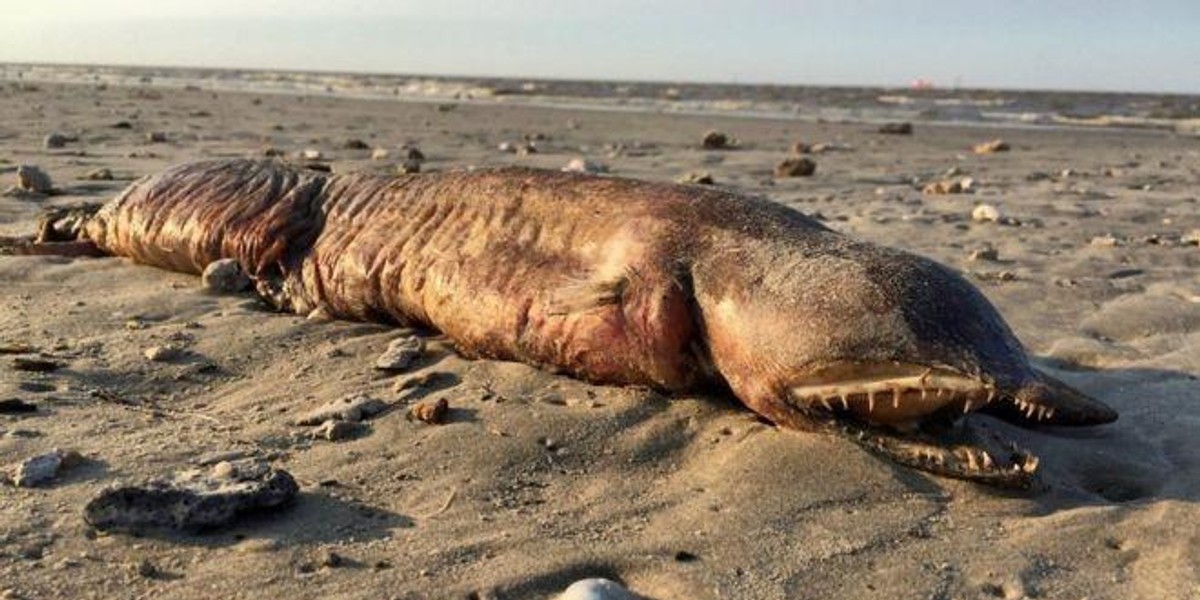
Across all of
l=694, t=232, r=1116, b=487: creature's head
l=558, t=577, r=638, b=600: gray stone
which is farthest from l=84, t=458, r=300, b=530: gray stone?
l=694, t=232, r=1116, b=487: creature's head

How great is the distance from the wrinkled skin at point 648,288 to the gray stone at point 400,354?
178mm

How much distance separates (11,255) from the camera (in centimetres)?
632

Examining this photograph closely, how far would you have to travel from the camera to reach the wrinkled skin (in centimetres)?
348

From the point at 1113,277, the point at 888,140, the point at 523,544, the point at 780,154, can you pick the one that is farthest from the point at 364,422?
the point at 888,140

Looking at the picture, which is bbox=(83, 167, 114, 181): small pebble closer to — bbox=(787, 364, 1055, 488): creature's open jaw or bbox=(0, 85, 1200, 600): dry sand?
bbox=(0, 85, 1200, 600): dry sand

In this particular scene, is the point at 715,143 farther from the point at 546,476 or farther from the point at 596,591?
the point at 596,591

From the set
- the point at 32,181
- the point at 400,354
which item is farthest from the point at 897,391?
the point at 32,181

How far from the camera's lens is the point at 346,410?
3908 millimetres

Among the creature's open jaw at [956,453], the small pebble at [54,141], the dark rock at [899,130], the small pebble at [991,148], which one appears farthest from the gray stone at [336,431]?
the dark rock at [899,130]

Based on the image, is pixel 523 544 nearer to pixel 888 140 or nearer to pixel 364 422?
pixel 364 422

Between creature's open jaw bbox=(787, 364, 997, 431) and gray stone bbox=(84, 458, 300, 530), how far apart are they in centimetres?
165

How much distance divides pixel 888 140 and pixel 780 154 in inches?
186

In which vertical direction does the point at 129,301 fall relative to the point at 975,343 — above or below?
below

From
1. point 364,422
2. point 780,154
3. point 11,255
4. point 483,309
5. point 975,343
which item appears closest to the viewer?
point 975,343
